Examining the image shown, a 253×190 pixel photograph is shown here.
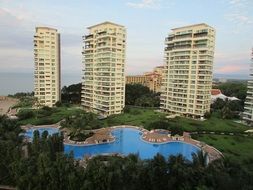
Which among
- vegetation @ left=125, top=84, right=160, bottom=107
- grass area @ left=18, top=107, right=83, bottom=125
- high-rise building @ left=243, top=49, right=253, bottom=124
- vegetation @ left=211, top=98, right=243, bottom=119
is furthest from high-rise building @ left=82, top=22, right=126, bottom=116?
high-rise building @ left=243, top=49, right=253, bottom=124

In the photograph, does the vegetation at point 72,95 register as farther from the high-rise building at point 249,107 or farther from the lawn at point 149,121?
the high-rise building at point 249,107

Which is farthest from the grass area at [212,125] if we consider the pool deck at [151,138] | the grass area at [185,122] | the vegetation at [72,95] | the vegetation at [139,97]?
the vegetation at [72,95]

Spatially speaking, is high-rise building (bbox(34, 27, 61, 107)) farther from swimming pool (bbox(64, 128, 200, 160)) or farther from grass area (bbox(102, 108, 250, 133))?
swimming pool (bbox(64, 128, 200, 160))

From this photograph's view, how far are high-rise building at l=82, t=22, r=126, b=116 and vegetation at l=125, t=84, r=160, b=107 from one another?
1040cm

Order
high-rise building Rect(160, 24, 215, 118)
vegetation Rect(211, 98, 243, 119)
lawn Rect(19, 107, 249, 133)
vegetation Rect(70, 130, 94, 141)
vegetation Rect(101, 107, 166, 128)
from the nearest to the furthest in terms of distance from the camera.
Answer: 1. vegetation Rect(70, 130, 94, 141)
2. lawn Rect(19, 107, 249, 133)
3. vegetation Rect(101, 107, 166, 128)
4. high-rise building Rect(160, 24, 215, 118)
5. vegetation Rect(211, 98, 243, 119)

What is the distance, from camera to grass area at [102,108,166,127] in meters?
45.0

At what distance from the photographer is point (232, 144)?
33.5 metres

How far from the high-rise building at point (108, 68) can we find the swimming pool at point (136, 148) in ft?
57.7

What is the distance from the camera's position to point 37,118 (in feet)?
158

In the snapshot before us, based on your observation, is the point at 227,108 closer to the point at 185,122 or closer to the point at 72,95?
the point at 185,122

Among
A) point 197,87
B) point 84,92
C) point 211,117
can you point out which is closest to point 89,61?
point 84,92

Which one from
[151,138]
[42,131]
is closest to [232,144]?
[151,138]

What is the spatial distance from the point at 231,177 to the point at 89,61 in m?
48.4

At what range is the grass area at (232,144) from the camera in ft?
96.2
